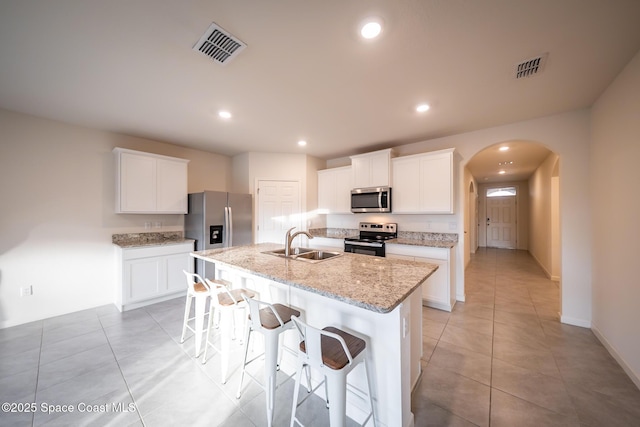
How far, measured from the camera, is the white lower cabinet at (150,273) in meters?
3.24

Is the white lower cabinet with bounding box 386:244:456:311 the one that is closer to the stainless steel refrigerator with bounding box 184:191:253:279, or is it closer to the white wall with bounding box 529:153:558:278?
the stainless steel refrigerator with bounding box 184:191:253:279

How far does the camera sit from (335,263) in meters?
1.99

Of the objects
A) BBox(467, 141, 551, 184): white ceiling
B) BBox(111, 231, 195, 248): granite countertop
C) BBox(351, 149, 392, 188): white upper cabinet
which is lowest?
BBox(111, 231, 195, 248): granite countertop

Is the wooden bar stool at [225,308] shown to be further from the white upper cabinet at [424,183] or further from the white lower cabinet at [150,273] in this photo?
the white upper cabinet at [424,183]

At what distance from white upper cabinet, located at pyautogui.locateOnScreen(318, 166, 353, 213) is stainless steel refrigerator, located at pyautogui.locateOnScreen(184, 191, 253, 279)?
1.55 meters

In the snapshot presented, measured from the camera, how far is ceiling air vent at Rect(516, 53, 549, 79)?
1867mm

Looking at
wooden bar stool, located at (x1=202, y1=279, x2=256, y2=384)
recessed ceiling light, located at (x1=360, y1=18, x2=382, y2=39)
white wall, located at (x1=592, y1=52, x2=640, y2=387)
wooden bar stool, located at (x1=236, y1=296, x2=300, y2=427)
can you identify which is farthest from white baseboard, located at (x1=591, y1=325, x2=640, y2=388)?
recessed ceiling light, located at (x1=360, y1=18, x2=382, y2=39)

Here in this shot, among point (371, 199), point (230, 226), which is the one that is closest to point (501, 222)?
point (371, 199)

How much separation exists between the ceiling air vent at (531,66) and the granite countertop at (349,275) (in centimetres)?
188

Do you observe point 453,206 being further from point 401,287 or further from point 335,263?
point 401,287

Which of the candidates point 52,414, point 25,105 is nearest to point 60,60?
point 25,105

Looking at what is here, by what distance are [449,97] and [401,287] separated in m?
2.24

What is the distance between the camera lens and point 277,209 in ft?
15.5

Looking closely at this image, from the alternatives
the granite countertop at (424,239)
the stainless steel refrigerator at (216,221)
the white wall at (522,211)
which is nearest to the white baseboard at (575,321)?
the granite countertop at (424,239)
